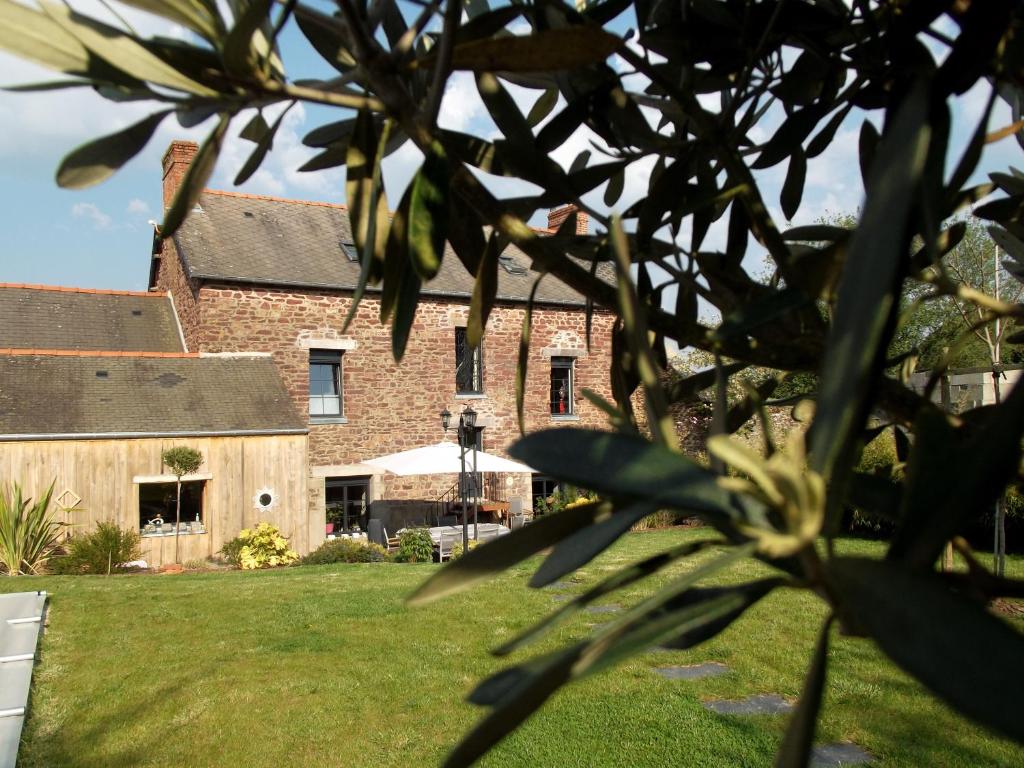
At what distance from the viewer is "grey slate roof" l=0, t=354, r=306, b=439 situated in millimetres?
10547

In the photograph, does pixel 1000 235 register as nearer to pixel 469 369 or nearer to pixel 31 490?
pixel 31 490

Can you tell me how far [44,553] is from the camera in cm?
1005

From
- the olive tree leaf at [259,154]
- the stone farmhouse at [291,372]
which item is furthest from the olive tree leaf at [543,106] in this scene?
the stone farmhouse at [291,372]

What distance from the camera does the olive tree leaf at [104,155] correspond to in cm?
52

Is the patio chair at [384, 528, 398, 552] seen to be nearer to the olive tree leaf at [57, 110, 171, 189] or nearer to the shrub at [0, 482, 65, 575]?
the shrub at [0, 482, 65, 575]

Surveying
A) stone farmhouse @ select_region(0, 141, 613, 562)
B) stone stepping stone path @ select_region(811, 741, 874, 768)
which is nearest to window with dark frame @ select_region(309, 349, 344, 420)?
stone farmhouse @ select_region(0, 141, 613, 562)

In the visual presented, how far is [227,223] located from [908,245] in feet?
48.7

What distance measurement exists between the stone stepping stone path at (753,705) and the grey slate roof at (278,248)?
8.51 m

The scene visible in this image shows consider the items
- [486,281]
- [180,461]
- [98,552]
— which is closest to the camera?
[486,281]

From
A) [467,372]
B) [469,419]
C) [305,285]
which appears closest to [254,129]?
[469,419]

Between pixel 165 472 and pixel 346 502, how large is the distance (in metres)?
3.58

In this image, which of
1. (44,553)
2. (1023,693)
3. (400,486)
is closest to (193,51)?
(1023,693)

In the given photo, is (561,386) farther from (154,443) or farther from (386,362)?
(154,443)

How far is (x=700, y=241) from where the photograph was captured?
84cm
